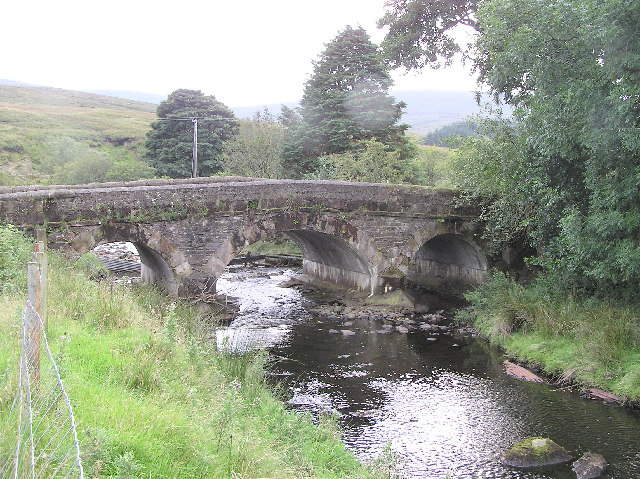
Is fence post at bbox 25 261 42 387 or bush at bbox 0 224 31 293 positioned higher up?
fence post at bbox 25 261 42 387

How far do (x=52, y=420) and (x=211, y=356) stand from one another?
582 cm

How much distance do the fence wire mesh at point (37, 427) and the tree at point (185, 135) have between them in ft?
131

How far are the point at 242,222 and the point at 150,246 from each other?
2.82 metres

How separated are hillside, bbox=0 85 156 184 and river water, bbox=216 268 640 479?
39679mm

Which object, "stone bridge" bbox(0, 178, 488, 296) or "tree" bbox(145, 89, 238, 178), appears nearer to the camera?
"stone bridge" bbox(0, 178, 488, 296)

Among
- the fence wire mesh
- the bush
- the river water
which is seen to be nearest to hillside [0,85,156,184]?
the bush

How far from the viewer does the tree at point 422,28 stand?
2277 cm

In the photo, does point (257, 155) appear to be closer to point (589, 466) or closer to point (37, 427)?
point (589, 466)

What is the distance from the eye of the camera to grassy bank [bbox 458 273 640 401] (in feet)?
42.5

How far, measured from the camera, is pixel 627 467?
31.0 ft

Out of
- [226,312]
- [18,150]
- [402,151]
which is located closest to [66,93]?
[18,150]

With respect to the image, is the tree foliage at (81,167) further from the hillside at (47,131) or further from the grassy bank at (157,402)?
the grassy bank at (157,402)

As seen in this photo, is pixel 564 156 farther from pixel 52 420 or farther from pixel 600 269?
pixel 52 420

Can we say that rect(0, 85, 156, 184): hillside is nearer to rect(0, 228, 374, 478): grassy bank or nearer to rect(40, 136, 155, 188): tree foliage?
rect(40, 136, 155, 188): tree foliage
